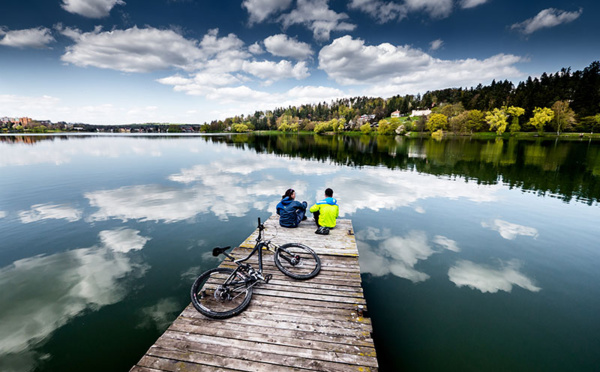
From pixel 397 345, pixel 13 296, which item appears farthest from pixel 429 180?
pixel 13 296

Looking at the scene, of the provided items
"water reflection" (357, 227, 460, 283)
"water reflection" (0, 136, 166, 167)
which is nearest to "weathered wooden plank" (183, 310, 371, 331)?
"water reflection" (357, 227, 460, 283)

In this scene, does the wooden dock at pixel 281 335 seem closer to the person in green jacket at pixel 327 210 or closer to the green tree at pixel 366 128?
the person in green jacket at pixel 327 210

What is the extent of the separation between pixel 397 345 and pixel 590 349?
241 inches

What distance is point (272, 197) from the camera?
79.5ft

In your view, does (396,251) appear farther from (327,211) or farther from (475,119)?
(475,119)

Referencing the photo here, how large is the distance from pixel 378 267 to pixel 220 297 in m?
8.20

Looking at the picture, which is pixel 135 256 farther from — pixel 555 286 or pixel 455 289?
pixel 555 286

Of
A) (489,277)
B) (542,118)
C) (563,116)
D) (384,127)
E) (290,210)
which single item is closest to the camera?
(489,277)

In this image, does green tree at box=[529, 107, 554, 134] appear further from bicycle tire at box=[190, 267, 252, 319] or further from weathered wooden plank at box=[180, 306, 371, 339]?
bicycle tire at box=[190, 267, 252, 319]

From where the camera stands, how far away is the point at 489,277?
11461 mm

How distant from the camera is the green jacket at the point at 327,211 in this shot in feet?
42.1

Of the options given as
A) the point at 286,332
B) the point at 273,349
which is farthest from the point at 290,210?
the point at 273,349

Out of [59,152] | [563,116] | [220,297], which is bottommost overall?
[220,297]

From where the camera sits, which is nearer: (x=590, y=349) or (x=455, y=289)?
(x=590, y=349)
